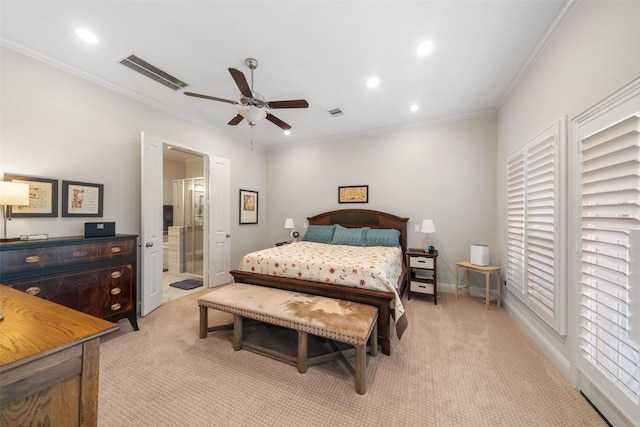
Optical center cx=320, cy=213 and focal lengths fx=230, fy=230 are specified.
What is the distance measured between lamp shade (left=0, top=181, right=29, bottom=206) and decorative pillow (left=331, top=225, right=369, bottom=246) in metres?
3.75

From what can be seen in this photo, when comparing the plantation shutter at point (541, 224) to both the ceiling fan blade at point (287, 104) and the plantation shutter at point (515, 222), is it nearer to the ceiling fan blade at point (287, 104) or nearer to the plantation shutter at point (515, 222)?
the plantation shutter at point (515, 222)

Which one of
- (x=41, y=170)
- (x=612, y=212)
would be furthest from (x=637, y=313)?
(x=41, y=170)

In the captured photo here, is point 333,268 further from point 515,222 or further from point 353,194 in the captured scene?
point 353,194

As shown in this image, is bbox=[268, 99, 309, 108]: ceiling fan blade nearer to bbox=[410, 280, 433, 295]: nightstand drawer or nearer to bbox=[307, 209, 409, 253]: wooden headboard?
bbox=[307, 209, 409, 253]: wooden headboard

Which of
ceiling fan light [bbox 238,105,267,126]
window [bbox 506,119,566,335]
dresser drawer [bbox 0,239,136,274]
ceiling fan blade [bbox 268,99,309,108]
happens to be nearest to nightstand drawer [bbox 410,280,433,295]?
window [bbox 506,119,566,335]

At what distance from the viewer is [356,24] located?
205cm

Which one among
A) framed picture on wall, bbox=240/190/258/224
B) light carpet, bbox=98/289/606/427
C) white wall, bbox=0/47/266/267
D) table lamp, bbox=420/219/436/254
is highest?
white wall, bbox=0/47/266/267

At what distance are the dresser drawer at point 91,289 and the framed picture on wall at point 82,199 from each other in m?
0.84

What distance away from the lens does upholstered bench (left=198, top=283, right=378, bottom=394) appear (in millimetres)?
1768

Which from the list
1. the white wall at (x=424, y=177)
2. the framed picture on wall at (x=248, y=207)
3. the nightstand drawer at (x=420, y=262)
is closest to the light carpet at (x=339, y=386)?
the nightstand drawer at (x=420, y=262)

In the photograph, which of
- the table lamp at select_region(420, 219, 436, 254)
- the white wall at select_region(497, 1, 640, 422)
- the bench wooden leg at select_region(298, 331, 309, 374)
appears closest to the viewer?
the white wall at select_region(497, 1, 640, 422)

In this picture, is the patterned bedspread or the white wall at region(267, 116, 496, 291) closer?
the patterned bedspread

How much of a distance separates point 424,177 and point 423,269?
166 centimetres

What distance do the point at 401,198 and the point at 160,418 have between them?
4.18 meters
